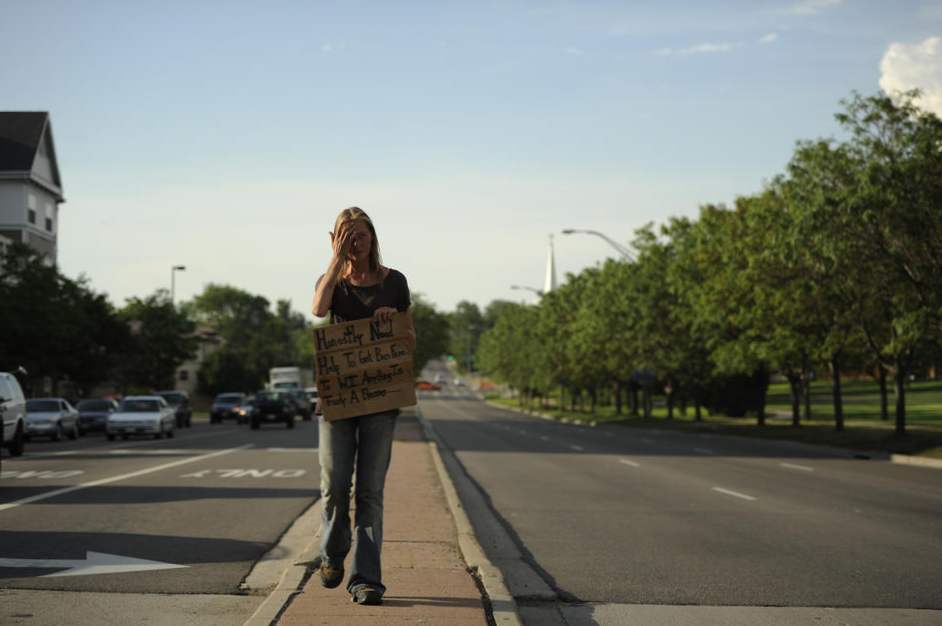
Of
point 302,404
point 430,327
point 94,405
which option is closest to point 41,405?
point 94,405

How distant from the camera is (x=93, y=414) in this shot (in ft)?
154

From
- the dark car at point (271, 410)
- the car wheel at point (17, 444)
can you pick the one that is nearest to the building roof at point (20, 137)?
the dark car at point (271, 410)

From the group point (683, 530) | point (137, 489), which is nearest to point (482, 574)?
point (683, 530)

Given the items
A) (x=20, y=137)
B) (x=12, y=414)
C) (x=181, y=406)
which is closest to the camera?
(x=12, y=414)

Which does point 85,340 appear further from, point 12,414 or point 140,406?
point 12,414

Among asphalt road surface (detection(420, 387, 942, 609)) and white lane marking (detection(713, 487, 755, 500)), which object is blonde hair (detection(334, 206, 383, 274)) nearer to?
asphalt road surface (detection(420, 387, 942, 609))

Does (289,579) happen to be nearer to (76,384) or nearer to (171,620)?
(171,620)

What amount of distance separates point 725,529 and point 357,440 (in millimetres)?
6797

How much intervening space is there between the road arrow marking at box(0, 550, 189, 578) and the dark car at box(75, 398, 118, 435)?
3742 cm

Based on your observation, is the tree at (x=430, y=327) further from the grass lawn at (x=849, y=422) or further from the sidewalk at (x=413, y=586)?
the sidewalk at (x=413, y=586)

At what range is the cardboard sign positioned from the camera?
7.02m

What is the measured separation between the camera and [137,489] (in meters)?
16.6

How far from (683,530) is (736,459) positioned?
16024 millimetres

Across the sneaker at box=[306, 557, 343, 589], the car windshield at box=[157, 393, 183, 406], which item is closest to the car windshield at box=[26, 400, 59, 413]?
the car windshield at box=[157, 393, 183, 406]
